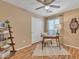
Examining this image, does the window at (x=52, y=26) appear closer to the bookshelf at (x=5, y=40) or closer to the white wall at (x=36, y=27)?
the white wall at (x=36, y=27)

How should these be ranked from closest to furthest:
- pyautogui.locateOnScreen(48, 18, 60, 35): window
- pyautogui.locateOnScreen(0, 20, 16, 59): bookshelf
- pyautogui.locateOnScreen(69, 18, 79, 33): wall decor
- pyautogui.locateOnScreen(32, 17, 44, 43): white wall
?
pyautogui.locateOnScreen(0, 20, 16, 59): bookshelf < pyautogui.locateOnScreen(69, 18, 79, 33): wall decor < pyautogui.locateOnScreen(32, 17, 44, 43): white wall < pyautogui.locateOnScreen(48, 18, 60, 35): window

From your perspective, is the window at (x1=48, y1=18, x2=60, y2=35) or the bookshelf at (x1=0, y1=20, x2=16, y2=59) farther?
the window at (x1=48, y1=18, x2=60, y2=35)

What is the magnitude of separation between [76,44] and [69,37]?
2.65 feet

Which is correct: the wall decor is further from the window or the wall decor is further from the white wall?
the white wall

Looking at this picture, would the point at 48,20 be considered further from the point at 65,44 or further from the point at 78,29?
the point at 78,29

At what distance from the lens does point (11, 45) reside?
5145 millimetres

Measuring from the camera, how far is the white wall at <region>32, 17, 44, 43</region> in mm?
8562

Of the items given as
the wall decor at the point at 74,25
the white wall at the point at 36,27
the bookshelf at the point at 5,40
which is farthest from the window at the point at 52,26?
the bookshelf at the point at 5,40

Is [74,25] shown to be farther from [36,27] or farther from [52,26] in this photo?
[52,26]

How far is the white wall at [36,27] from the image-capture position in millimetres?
8562

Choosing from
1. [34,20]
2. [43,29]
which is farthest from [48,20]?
[34,20]

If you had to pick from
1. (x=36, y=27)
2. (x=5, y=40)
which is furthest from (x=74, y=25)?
(x=5, y=40)

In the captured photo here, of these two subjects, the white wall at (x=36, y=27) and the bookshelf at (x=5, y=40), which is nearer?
the bookshelf at (x=5, y=40)

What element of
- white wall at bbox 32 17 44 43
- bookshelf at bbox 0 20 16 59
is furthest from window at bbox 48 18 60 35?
bookshelf at bbox 0 20 16 59
